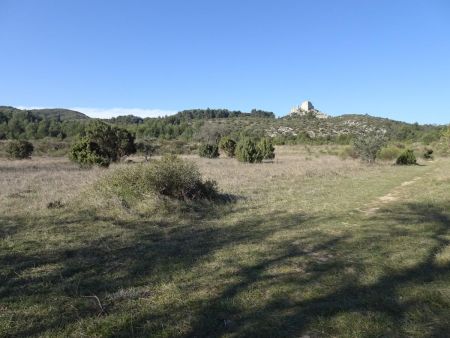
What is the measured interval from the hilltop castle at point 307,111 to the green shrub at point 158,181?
109709 mm

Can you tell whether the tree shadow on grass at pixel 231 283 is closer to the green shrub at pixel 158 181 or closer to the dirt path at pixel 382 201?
the green shrub at pixel 158 181

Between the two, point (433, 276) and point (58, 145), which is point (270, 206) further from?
point (58, 145)

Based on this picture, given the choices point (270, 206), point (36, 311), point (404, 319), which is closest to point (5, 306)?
point (36, 311)

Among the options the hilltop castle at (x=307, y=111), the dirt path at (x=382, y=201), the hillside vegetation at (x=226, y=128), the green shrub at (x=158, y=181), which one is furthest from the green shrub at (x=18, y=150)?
the hilltop castle at (x=307, y=111)

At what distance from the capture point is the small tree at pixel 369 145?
3244 cm

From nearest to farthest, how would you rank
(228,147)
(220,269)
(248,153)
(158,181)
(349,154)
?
(220,269) → (158,181) → (248,153) → (349,154) → (228,147)

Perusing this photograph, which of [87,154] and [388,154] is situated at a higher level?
[388,154]

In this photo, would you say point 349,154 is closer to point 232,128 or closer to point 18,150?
point 18,150

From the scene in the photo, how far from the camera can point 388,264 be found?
19.8 ft

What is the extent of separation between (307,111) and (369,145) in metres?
103

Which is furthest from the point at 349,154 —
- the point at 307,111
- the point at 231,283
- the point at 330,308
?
the point at 307,111

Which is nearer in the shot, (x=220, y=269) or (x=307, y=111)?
(x=220, y=269)

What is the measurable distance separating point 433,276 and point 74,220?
7018mm

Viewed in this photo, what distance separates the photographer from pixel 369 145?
32344 mm
